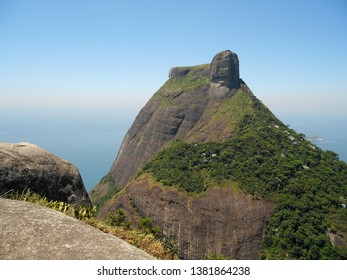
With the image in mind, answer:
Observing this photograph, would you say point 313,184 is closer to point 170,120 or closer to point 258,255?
point 258,255

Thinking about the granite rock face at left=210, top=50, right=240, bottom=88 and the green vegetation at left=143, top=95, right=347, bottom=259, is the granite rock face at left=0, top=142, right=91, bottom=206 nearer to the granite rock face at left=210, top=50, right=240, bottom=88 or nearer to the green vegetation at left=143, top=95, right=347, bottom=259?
the green vegetation at left=143, top=95, right=347, bottom=259

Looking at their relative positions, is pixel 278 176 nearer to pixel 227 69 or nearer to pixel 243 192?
pixel 243 192

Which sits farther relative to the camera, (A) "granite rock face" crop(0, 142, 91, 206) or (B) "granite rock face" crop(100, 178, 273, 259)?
(B) "granite rock face" crop(100, 178, 273, 259)

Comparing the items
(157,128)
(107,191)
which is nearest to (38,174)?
(157,128)

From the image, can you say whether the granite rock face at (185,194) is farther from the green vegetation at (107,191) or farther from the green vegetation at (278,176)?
the green vegetation at (278,176)

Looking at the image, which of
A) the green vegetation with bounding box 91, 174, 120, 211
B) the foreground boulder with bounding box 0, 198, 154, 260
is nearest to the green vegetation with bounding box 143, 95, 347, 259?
the green vegetation with bounding box 91, 174, 120, 211
